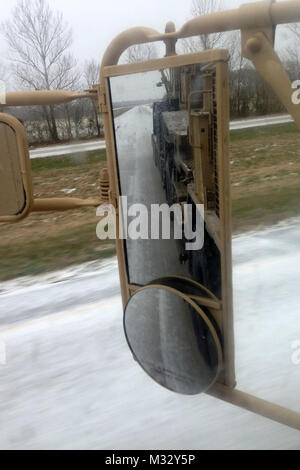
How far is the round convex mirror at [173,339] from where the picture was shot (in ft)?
4.73

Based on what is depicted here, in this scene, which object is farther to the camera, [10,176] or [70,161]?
[70,161]

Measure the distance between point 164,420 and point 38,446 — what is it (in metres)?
0.61

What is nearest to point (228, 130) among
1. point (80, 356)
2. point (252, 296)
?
point (80, 356)

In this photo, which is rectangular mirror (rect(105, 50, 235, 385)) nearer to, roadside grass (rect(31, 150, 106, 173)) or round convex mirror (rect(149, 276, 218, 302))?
round convex mirror (rect(149, 276, 218, 302))

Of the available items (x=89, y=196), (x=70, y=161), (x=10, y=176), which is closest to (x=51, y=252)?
(x=89, y=196)

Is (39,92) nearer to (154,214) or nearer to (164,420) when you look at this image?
(154,214)

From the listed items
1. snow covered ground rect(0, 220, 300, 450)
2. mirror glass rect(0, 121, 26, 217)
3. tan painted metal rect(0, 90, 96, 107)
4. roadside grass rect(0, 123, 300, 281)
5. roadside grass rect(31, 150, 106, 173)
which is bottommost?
snow covered ground rect(0, 220, 300, 450)

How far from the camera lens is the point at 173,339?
1.52 metres

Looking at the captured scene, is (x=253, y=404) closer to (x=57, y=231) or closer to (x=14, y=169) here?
(x=14, y=169)

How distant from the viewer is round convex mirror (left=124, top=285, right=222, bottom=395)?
1.44 metres

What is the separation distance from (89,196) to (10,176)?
19.0 feet

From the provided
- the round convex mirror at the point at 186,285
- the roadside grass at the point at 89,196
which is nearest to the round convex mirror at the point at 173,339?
the round convex mirror at the point at 186,285

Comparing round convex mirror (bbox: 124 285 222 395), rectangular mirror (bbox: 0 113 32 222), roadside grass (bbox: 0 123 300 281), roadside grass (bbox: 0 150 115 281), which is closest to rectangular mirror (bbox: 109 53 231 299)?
round convex mirror (bbox: 124 285 222 395)

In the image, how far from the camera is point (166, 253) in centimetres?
161
